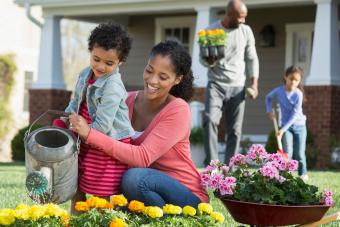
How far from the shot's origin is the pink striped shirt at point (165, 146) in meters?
3.93

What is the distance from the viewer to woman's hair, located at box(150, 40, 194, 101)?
4.19 m

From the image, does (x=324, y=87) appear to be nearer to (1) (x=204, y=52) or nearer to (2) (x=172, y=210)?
(1) (x=204, y=52)

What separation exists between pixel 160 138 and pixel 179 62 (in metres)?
0.45

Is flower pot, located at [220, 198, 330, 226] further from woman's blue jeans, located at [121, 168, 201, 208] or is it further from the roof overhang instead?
the roof overhang

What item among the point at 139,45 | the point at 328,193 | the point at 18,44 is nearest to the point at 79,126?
the point at 328,193

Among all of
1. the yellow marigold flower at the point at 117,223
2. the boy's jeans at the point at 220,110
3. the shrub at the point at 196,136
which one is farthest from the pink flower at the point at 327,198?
the shrub at the point at 196,136

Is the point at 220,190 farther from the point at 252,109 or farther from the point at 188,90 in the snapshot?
the point at 252,109

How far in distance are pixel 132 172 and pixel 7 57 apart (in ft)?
64.0

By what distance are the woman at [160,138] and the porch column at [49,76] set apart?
12624mm

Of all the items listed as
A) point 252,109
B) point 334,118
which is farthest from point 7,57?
point 334,118

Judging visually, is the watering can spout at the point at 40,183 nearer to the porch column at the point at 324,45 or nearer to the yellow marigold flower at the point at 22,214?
the yellow marigold flower at the point at 22,214

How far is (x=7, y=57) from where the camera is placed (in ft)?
75.0

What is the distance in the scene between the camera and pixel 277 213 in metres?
3.54

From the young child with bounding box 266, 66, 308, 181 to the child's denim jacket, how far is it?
5.76 meters
